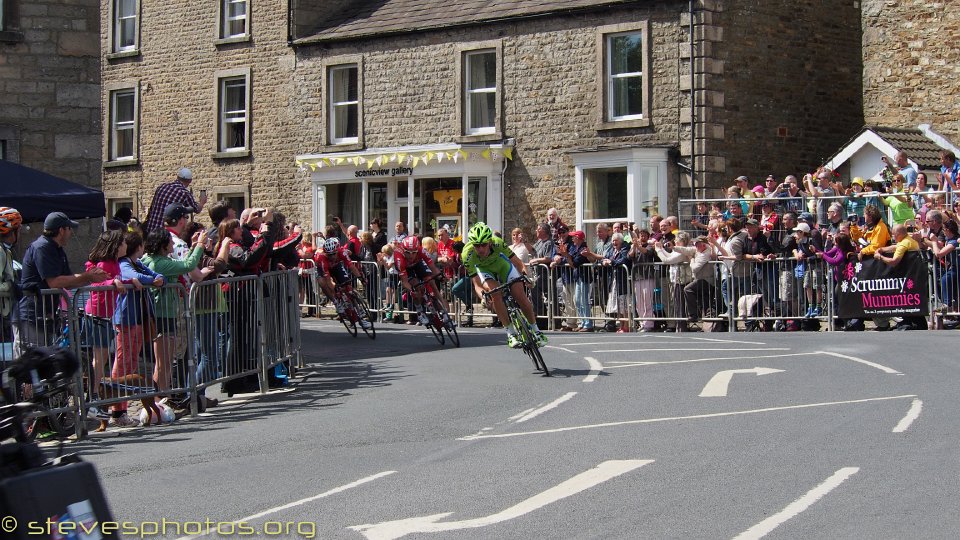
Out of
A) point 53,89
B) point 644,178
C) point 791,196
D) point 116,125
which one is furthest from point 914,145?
point 116,125

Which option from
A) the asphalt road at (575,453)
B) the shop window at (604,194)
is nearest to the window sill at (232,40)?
the shop window at (604,194)

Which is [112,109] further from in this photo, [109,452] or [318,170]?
[109,452]

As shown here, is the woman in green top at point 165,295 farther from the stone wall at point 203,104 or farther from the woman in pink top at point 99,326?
the stone wall at point 203,104

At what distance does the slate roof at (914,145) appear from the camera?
1097 inches

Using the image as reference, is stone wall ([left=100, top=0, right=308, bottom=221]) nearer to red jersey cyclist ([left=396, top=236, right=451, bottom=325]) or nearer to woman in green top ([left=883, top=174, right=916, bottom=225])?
red jersey cyclist ([left=396, top=236, right=451, bottom=325])

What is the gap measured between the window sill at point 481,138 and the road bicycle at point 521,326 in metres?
16.6

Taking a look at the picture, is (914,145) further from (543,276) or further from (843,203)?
(543,276)

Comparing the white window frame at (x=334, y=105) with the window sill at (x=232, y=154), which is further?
the window sill at (x=232, y=154)

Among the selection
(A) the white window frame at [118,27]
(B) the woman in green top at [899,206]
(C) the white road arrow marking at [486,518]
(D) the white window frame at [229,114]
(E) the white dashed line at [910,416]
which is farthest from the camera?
(A) the white window frame at [118,27]

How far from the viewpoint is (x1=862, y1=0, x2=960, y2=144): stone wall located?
96.6 feet

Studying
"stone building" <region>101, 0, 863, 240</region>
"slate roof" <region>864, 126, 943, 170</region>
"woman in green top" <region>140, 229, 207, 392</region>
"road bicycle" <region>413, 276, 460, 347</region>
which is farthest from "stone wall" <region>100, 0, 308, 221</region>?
"woman in green top" <region>140, 229, 207, 392</region>

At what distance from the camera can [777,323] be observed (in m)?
21.8

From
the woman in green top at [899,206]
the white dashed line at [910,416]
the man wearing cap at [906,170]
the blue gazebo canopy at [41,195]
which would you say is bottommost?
the white dashed line at [910,416]

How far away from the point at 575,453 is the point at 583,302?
13.7 meters
